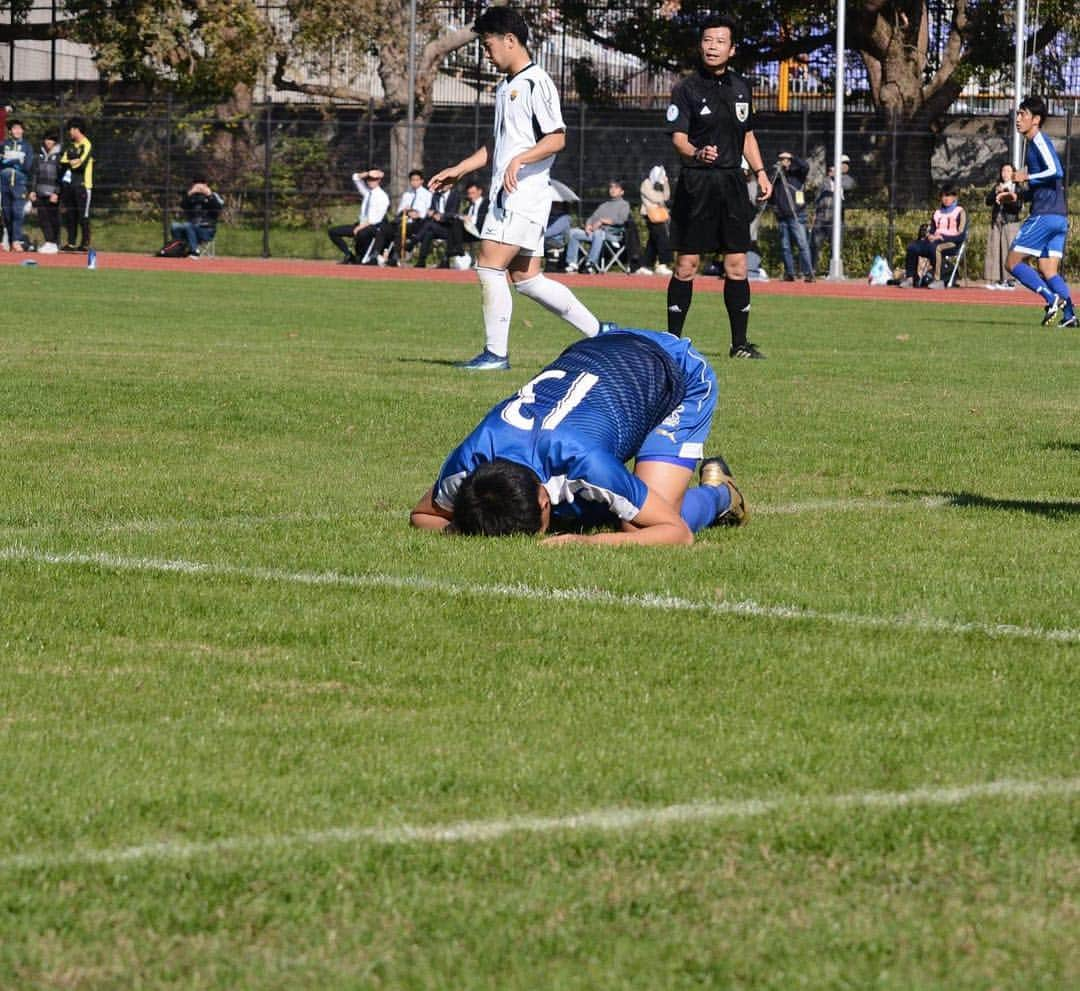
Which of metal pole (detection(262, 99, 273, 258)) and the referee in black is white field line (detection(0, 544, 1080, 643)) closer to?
the referee in black

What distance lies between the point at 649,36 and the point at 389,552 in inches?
1681

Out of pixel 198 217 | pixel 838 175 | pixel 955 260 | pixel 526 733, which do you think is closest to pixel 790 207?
pixel 838 175

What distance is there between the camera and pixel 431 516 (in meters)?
6.74

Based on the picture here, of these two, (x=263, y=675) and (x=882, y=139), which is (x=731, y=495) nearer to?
(x=263, y=675)

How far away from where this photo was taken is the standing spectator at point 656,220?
33719 mm

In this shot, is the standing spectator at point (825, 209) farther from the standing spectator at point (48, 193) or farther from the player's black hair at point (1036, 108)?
the player's black hair at point (1036, 108)

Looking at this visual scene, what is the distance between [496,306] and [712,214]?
2.25 metres

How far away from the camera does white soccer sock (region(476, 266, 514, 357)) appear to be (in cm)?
1278

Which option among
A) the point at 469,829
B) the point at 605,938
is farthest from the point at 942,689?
the point at 605,938

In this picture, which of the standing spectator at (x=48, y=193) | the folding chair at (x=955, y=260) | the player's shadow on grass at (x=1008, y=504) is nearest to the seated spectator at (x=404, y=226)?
the standing spectator at (x=48, y=193)

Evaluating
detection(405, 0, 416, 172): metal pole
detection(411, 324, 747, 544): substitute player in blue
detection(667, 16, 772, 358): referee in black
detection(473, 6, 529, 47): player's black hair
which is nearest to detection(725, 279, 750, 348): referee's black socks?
detection(667, 16, 772, 358): referee in black

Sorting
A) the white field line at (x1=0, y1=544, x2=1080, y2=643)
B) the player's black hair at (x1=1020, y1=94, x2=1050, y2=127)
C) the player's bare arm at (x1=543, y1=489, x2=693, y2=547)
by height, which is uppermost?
the player's black hair at (x1=1020, y1=94, x2=1050, y2=127)

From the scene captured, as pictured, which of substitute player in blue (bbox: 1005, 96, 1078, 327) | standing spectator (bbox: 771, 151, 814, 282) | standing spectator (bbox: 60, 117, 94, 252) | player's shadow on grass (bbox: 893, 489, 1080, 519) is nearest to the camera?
player's shadow on grass (bbox: 893, 489, 1080, 519)

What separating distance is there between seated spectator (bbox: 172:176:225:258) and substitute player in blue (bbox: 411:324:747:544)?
3158 cm
